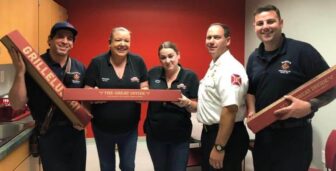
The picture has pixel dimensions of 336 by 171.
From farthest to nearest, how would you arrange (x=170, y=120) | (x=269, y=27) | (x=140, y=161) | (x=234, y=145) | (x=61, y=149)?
(x=140, y=161)
(x=170, y=120)
(x=61, y=149)
(x=234, y=145)
(x=269, y=27)

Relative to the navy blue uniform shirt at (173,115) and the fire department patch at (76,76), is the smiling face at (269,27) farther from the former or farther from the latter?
the fire department patch at (76,76)

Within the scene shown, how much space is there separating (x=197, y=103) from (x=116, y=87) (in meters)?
0.54

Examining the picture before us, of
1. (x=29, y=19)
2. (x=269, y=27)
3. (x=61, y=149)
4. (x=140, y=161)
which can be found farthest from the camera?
(x=140, y=161)

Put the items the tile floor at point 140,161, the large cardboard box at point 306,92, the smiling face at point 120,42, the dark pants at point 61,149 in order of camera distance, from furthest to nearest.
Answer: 1. the tile floor at point 140,161
2. the smiling face at point 120,42
3. the dark pants at point 61,149
4. the large cardboard box at point 306,92

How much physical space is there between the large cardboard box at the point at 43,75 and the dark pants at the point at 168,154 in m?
0.58

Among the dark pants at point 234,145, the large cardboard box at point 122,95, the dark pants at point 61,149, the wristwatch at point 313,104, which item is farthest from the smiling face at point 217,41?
the dark pants at point 61,149

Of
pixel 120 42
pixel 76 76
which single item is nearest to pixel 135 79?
pixel 120 42

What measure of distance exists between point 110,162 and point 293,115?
1.30 metres

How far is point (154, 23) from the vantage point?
4566mm

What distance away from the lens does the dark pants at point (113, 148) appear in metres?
2.23

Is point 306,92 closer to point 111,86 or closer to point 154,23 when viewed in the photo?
point 111,86

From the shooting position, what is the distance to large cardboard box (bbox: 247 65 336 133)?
1588 mm

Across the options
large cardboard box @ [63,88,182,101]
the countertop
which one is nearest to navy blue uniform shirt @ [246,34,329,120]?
large cardboard box @ [63,88,182,101]

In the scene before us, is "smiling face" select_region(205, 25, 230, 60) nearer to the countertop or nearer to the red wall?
the countertop
